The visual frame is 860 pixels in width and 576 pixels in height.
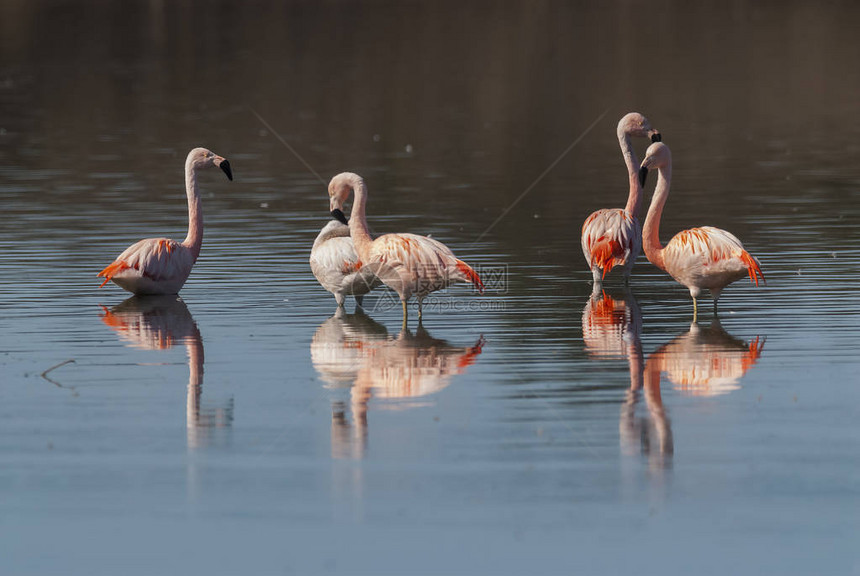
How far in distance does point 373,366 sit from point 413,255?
1741mm

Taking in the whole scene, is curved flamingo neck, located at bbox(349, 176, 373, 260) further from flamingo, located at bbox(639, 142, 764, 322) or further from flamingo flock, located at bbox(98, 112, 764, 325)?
flamingo, located at bbox(639, 142, 764, 322)

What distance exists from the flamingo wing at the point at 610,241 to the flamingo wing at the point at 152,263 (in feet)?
12.4

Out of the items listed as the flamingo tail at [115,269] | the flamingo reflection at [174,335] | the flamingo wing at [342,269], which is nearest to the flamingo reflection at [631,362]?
the flamingo wing at [342,269]

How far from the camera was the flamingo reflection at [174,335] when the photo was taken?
7.89 m

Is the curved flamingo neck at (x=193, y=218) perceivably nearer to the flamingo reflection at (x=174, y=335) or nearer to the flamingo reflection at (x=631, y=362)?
the flamingo reflection at (x=174, y=335)

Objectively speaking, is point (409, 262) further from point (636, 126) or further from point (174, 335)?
point (636, 126)

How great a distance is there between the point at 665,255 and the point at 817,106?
76.5ft

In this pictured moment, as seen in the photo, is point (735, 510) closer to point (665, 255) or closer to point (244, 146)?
point (665, 255)

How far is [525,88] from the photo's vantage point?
3797cm

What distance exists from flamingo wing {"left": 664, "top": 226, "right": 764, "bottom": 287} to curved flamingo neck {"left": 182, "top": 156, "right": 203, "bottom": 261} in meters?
4.56

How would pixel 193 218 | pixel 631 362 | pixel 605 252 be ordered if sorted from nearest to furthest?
1. pixel 631 362
2. pixel 605 252
3. pixel 193 218

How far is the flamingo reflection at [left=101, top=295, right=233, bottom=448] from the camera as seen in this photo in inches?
310

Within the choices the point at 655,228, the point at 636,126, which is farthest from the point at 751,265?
the point at 636,126

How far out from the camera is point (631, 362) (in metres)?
9.33
